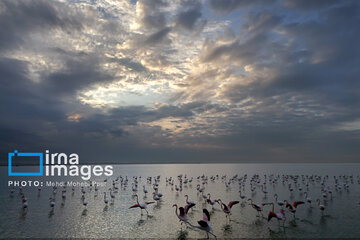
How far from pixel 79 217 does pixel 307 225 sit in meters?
19.9

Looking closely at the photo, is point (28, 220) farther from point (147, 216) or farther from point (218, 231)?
point (218, 231)

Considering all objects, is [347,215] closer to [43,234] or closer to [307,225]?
[307,225]

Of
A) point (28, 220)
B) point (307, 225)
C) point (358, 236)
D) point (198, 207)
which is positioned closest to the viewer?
point (358, 236)

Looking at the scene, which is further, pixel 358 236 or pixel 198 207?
pixel 198 207

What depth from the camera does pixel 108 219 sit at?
2102 centimetres

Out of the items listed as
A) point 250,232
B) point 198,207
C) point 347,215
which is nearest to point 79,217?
point 198,207

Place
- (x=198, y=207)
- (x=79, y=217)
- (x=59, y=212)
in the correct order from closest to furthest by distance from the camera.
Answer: (x=79, y=217) → (x=59, y=212) → (x=198, y=207)

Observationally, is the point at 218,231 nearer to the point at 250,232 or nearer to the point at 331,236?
the point at 250,232

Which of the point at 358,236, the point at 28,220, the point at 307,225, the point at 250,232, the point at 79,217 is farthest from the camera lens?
the point at 79,217

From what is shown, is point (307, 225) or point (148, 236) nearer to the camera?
point (148, 236)

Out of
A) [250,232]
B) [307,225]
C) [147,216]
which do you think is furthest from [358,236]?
[147,216]

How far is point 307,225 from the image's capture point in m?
18.2

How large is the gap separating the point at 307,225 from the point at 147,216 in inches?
532

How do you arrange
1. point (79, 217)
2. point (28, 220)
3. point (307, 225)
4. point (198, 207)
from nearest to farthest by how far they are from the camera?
point (307, 225)
point (28, 220)
point (79, 217)
point (198, 207)
